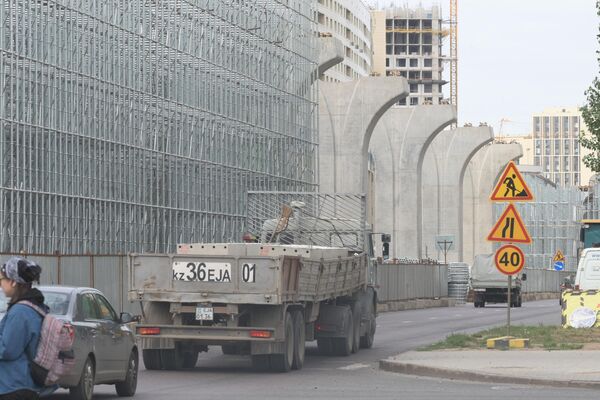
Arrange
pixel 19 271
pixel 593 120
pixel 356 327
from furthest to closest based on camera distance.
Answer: pixel 593 120 < pixel 356 327 < pixel 19 271

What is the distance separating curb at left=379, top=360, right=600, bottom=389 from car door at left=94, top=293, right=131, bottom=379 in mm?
5344

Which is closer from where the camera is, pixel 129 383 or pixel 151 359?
pixel 129 383

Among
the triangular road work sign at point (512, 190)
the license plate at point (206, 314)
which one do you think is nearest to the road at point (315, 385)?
the license plate at point (206, 314)

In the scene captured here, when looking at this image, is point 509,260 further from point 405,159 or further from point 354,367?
point 405,159

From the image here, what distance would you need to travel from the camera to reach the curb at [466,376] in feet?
65.4

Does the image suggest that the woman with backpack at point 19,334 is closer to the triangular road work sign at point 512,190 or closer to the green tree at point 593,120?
the triangular road work sign at point 512,190

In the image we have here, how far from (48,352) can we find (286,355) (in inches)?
626

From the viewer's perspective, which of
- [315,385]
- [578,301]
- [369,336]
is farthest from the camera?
[578,301]

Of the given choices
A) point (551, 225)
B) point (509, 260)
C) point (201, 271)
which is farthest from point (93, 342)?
point (551, 225)

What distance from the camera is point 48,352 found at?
8297 mm

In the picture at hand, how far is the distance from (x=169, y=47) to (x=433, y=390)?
50400 millimetres

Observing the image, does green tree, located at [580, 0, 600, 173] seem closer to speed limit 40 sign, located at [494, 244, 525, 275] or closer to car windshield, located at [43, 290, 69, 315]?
speed limit 40 sign, located at [494, 244, 525, 275]

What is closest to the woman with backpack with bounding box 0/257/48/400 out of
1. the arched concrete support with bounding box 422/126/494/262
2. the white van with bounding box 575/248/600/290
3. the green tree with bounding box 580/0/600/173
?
the white van with bounding box 575/248/600/290

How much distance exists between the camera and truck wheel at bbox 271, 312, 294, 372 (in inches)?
945
